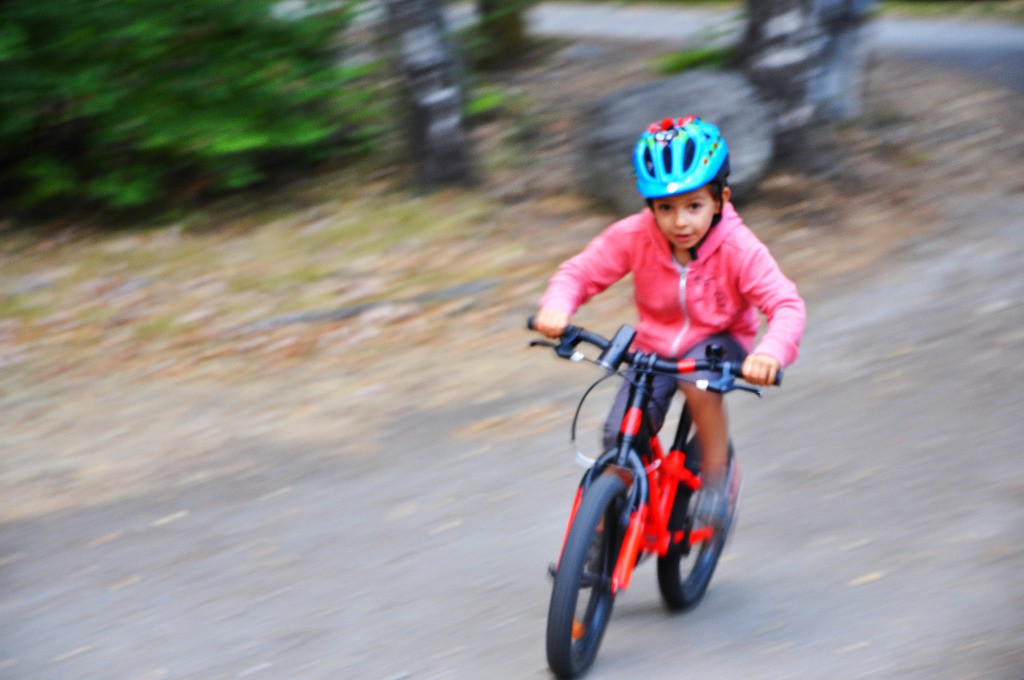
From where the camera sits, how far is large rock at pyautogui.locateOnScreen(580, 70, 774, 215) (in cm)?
959

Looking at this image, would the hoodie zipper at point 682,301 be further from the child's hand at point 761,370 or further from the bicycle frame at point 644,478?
the child's hand at point 761,370

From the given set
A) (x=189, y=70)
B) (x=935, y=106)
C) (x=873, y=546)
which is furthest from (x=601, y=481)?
(x=935, y=106)

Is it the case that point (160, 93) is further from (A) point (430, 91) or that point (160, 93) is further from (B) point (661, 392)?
(B) point (661, 392)

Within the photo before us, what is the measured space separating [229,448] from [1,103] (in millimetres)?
4963

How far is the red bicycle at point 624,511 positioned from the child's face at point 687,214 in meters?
0.39

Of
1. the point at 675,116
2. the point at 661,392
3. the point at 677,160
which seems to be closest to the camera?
the point at 677,160

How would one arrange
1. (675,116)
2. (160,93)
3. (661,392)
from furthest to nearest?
(160,93), (675,116), (661,392)

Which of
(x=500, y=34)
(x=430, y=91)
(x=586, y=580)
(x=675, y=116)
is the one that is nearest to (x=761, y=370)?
(x=586, y=580)

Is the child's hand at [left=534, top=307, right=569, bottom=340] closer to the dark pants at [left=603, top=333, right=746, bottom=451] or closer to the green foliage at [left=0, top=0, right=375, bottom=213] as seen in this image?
the dark pants at [left=603, top=333, right=746, bottom=451]

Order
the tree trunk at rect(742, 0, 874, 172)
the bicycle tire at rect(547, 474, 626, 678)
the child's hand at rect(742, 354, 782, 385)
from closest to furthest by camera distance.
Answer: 1. the child's hand at rect(742, 354, 782, 385)
2. the bicycle tire at rect(547, 474, 626, 678)
3. the tree trunk at rect(742, 0, 874, 172)

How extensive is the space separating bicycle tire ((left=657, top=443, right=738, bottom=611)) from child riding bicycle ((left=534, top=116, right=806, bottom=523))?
0.39m

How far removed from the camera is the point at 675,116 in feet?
31.8

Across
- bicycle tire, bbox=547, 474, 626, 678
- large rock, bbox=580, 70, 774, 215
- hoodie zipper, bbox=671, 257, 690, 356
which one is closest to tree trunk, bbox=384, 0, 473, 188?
large rock, bbox=580, 70, 774, 215

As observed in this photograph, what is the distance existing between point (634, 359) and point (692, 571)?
1.20m
